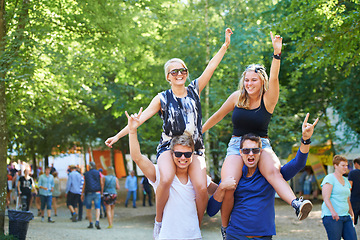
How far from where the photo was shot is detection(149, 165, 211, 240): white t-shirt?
4.54 metres

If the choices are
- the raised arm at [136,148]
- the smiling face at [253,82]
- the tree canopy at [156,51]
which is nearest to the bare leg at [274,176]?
the smiling face at [253,82]

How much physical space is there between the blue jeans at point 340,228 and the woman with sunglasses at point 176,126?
3.54m

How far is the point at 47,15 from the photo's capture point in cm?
1170

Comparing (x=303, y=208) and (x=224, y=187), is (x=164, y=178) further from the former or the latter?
(x=303, y=208)

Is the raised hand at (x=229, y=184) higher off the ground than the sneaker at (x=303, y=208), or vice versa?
the raised hand at (x=229, y=184)

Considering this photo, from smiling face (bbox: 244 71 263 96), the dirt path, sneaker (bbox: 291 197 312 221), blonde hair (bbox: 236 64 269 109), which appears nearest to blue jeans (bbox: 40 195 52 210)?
the dirt path

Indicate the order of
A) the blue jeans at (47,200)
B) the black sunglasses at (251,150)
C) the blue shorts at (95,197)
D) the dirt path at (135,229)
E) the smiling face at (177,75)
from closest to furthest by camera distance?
the black sunglasses at (251,150), the smiling face at (177,75), the dirt path at (135,229), the blue shorts at (95,197), the blue jeans at (47,200)

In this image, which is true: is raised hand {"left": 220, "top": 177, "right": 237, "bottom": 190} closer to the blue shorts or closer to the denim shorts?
the denim shorts

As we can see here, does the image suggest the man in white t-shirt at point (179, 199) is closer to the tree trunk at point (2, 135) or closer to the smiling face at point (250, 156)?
the smiling face at point (250, 156)

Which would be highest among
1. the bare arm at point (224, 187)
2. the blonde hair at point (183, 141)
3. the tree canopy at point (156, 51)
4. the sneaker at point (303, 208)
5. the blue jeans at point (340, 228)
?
the tree canopy at point (156, 51)

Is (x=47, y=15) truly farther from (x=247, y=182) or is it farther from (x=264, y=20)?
(x=264, y=20)

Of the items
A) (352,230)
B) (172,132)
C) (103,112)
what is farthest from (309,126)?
(103,112)

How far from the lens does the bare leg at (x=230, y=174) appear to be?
451 cm

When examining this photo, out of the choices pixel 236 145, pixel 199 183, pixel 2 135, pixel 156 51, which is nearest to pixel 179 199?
pixel 199 183
